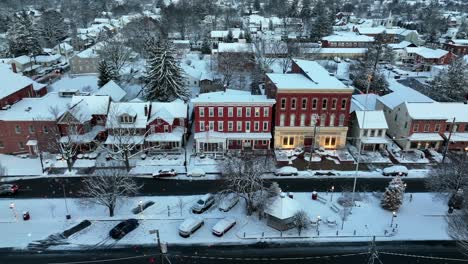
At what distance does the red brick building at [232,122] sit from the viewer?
160 feet

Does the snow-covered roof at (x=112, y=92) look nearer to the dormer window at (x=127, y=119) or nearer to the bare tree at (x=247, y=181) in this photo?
the dormer window at (x=127, y=119)

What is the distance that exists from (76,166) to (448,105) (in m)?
49.8

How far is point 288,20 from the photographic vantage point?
484 feet

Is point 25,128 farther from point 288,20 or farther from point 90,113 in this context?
point 288,20

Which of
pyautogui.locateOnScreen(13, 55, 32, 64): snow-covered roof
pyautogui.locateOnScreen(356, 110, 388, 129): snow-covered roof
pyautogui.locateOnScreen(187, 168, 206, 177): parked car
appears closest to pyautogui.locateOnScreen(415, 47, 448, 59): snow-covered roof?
pyautogui.locateOnScreen(356, 110, 388, 129): snow-covered roof

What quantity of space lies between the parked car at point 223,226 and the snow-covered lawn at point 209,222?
1.43ft

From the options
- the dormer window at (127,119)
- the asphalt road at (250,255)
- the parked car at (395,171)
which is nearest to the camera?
the asphalt road at (250,255)

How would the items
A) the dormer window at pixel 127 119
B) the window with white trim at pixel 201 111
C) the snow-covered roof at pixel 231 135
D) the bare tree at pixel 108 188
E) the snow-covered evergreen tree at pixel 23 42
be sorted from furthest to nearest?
1. the snow-covered evergreen tree at pixel 23 42
2. the dormer window at pixel 127 119
3. the snow-covered roof at pixel 231 135
4. the window with white trim at pixel 201 111
5. the bare tree at pixel 108 188

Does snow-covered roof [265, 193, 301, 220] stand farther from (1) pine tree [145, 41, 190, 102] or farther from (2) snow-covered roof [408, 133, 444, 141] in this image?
(1) pine tree [145, 41, 190, 102]

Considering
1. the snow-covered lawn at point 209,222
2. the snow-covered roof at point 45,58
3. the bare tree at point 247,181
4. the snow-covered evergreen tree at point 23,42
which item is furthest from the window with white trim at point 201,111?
the snow-covered evergreen tree at point 23,42

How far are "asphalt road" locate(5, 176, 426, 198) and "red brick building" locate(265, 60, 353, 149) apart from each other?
8.28 meters

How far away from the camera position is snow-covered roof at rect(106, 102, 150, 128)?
49438mm

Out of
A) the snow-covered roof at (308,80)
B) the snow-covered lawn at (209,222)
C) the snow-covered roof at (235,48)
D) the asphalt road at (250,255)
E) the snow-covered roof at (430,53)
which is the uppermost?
the snow-covered roof at (308,80)

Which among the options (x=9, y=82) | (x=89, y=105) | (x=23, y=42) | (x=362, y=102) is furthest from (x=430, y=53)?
(x=23, y=42)
